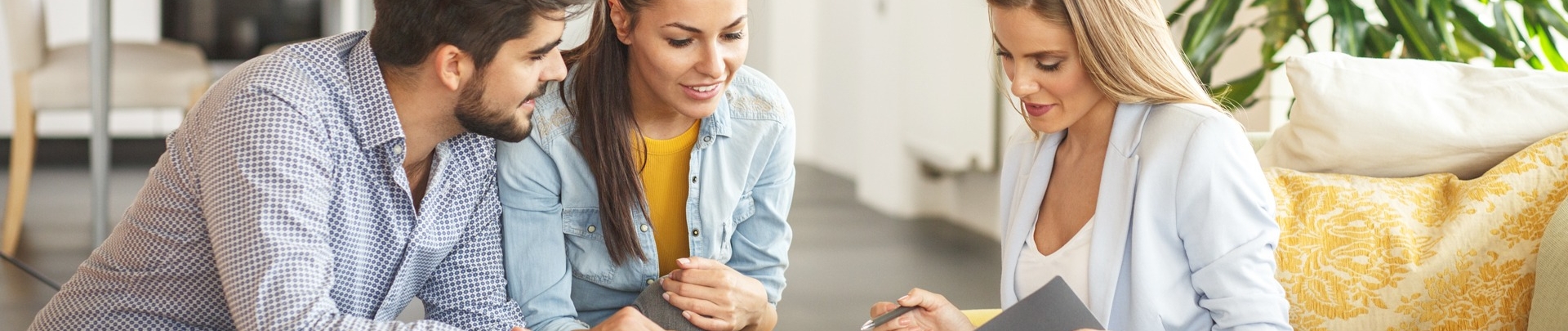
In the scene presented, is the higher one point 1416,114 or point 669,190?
point 1416,114

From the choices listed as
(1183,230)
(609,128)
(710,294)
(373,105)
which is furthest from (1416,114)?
(373,105)

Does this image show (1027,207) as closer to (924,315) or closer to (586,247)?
(924,315)

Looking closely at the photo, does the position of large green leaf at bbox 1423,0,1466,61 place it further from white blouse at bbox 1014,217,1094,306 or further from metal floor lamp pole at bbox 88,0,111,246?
metal floor lamp pole at bbox 88,0,111,246

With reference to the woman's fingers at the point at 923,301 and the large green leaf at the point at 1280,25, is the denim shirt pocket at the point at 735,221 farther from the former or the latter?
the large green leaf at the point at 1280,25

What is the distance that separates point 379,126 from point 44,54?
2.92 metres

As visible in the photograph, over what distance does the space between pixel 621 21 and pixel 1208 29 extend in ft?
4.69

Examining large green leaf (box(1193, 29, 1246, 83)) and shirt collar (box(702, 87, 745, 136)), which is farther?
large green leaf (box(1193, 29, 1246, 83))

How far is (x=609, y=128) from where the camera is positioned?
158cm

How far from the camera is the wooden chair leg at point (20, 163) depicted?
368 centimetres

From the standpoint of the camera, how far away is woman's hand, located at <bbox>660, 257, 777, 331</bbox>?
5.07 ft

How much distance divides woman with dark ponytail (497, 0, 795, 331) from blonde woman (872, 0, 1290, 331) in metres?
0.27

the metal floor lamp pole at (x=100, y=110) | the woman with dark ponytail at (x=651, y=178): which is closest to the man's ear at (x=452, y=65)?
Answer: the woman with dark ponytail at (x=651, y=178)

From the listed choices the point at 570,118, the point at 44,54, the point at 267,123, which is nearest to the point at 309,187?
the point at 267,123

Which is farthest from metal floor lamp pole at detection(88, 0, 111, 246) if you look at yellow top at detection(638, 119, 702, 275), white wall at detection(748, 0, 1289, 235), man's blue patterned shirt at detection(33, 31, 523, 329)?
yellow top at detection(638, 119, 702, 275)
